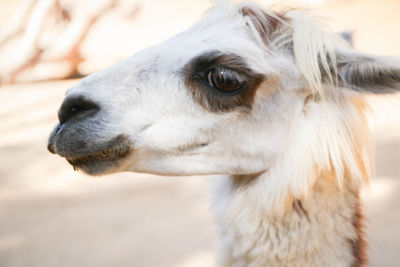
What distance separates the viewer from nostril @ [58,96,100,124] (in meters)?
1.25

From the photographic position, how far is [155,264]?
2.72 meters

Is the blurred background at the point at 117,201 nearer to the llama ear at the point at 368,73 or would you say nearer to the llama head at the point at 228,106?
the llama ear at the point at 368,73

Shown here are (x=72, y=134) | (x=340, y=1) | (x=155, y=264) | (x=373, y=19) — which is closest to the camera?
(x=72, y=134)

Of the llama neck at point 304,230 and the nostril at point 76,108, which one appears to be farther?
the llama neck at point 304,230

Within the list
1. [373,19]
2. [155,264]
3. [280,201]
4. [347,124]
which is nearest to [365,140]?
[347,124]

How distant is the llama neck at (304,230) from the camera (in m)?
1.38

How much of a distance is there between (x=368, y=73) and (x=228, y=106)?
0.50 metres

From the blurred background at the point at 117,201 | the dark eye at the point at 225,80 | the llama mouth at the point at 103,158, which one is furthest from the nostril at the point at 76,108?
the blurred background at the point at 117,201

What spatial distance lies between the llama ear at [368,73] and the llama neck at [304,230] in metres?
0.37

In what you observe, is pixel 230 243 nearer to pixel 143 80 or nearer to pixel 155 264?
pixel 143 80

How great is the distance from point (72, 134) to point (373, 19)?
612 cm

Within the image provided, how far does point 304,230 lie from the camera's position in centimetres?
138

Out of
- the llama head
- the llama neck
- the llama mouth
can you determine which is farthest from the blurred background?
the llama mouth

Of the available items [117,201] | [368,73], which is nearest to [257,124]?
[368,73]
